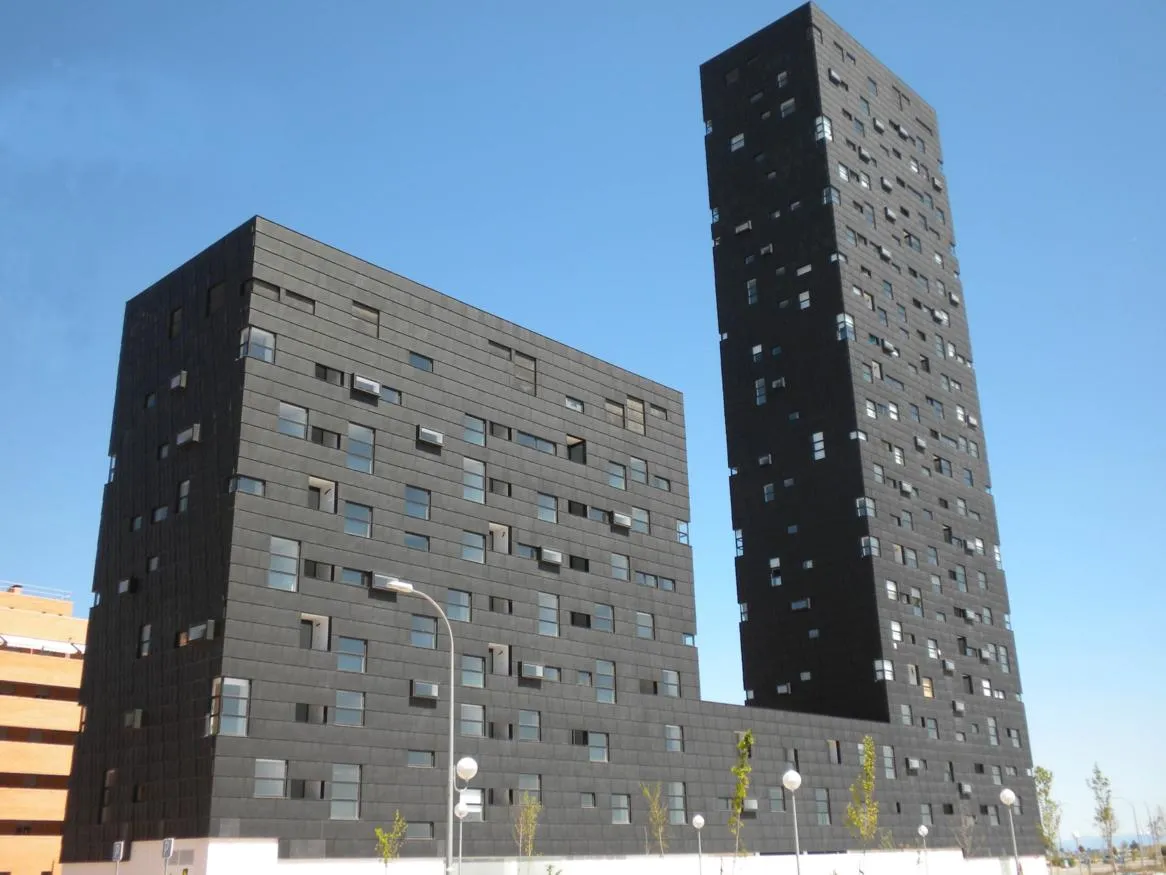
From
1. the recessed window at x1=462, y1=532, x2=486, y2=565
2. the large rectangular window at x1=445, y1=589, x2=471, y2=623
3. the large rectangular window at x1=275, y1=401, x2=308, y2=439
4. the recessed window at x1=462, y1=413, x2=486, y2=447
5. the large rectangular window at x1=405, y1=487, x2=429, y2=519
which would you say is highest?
the recessed window at x1=462, y1=413, x2=486, y2=447

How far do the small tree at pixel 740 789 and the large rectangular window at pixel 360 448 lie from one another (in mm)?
29897

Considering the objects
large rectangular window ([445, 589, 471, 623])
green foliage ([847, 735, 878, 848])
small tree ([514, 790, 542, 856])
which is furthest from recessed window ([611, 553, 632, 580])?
green foliage ([847, 735, 878, 848])

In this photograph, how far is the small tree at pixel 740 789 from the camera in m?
71.5

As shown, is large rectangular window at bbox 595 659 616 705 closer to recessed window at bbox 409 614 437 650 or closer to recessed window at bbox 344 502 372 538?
recessed window at bbox 409 614 437 650

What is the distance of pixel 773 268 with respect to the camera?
105938 millimetres

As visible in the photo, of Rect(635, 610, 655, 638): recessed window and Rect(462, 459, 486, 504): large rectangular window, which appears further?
Rect(635, 610, 655, 638): recessed window

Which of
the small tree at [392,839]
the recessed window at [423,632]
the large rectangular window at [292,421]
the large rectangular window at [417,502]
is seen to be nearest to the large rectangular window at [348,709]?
the recessed window at [423,632]

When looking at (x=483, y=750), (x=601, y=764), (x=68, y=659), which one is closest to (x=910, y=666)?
(x=601, y=764)

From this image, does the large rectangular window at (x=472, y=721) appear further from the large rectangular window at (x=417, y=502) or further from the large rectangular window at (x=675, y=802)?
the large rectangular window at (x=675, y=802)

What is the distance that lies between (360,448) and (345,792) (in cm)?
1701

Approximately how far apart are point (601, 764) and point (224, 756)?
78.1 feet

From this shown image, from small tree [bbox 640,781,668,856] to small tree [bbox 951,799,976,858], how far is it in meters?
33.7

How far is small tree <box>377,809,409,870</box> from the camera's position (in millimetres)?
53469

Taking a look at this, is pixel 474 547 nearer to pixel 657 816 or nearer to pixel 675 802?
pixel 657 816
